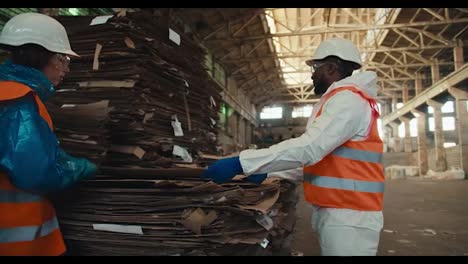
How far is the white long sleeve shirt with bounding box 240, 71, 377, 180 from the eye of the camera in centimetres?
204

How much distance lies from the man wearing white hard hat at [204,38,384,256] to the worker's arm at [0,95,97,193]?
0.88m

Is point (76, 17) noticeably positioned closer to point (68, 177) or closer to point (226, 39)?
point (68, 177)

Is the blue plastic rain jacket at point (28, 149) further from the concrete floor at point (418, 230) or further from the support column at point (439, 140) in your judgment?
the support column at point (439, 140)

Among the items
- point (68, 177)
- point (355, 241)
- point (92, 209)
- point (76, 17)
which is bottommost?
point (355, 241)

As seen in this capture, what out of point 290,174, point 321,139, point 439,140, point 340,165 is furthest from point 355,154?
point 439,140

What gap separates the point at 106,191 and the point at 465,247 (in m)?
4.82

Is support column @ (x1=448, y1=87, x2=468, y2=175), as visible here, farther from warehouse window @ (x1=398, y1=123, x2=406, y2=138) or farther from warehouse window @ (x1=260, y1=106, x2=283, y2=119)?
warehouse window @ (x1=260, y1=106, x2=283, y2=119)

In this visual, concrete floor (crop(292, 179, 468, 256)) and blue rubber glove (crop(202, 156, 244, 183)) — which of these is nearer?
blue rubber glove (crop(202, 156, 244, 183))

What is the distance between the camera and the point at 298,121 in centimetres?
3369

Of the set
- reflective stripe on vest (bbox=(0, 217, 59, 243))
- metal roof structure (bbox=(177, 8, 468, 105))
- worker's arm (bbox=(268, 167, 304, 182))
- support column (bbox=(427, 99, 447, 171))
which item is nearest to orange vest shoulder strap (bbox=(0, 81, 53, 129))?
reflective stripe on vest (bbox=(0, 217, 59, 243))

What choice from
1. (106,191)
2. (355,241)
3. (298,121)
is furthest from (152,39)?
(298,121)

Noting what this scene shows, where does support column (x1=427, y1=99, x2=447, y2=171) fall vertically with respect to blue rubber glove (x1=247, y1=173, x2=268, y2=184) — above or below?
above

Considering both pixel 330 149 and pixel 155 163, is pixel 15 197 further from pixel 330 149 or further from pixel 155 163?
pixel 330 149
